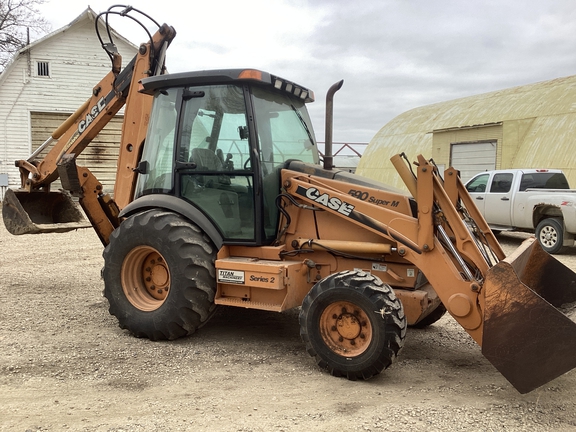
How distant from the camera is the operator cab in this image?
16.5ft

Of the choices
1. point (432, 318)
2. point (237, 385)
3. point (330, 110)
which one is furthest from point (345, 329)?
point (330, 110)

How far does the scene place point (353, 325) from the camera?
437cm

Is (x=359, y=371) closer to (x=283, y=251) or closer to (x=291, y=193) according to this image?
(x=283, y=251)

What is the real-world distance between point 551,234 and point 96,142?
16.1 meters

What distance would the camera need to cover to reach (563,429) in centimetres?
357

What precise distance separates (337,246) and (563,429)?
7.24 ft

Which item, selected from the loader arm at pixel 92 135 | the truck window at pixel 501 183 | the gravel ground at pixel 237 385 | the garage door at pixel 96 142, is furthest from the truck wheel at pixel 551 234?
the garage door at pixel 96 142

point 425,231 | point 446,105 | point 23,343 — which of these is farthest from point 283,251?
point 446,105

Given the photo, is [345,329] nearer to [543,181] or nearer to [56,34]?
[543,181]

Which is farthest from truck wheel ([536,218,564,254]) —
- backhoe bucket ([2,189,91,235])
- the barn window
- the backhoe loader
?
the barn window

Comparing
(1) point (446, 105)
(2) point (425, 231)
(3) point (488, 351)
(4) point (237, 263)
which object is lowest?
(3) point (488, 351)

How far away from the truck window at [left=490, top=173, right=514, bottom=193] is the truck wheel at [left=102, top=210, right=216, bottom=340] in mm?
9812

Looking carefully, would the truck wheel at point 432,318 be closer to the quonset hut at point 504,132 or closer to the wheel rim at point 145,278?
the wheel rim at point 145,278

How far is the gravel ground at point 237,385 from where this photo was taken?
3654mm
